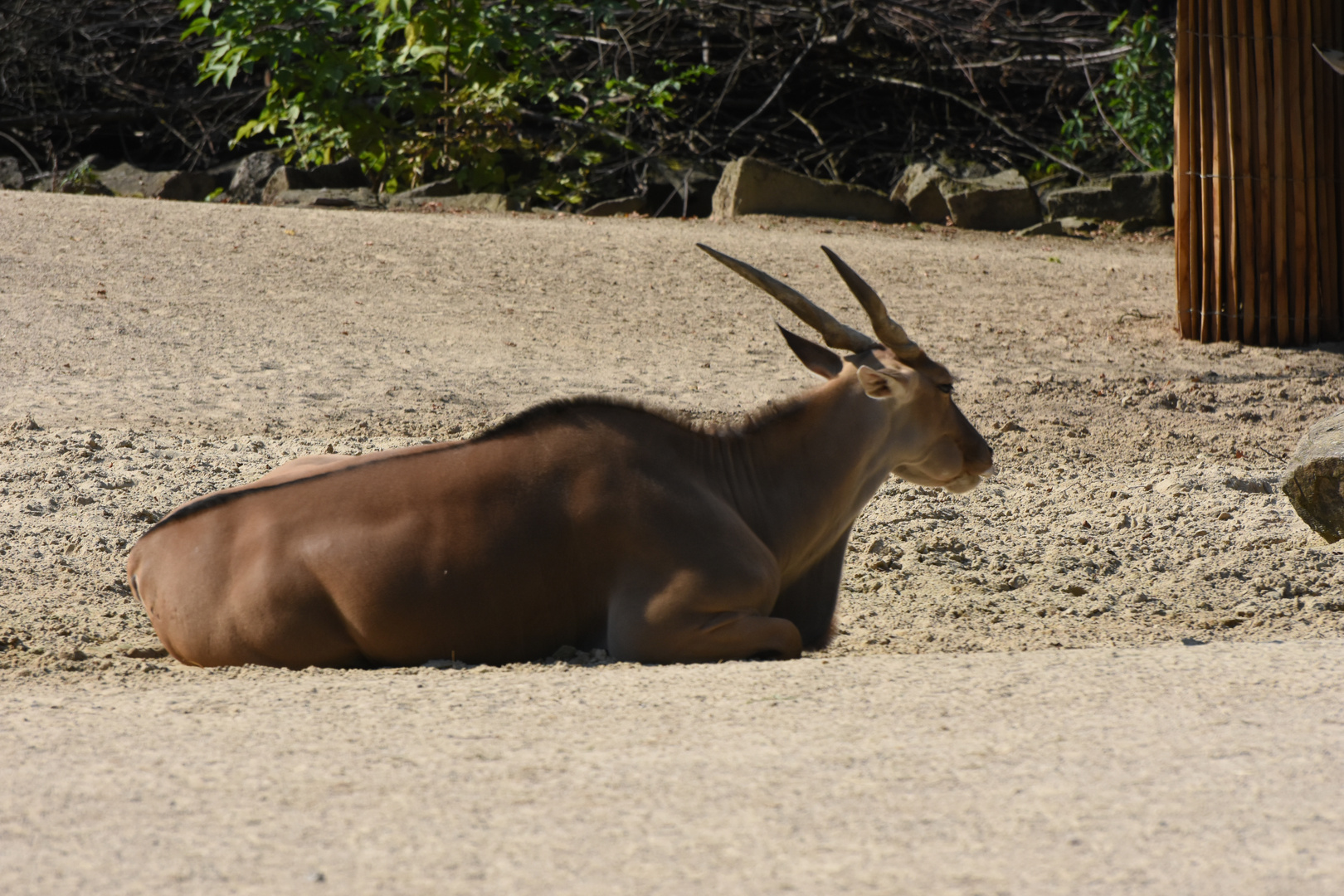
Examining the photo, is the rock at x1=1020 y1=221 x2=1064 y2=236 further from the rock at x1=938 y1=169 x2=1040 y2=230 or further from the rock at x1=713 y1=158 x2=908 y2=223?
the rock at x1=713 y1=158 x2=908 y2=223

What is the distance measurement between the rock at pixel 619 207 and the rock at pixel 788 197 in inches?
24.2

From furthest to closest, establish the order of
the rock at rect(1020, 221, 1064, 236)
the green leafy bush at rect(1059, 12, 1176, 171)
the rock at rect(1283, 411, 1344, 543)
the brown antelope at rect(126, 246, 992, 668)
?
1. the green leafy bush at rect(1059, 12, 1176, 171)
2. the rock at rect(1020, 221, 1064, 236)
3. the rock at rect(1283, 411, 1344, 543)
4. the brown antelope at rect(126, 246, 992, 668)

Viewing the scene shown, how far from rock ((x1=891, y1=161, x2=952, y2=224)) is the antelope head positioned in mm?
7671

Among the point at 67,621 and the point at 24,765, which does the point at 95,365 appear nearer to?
the point at 67,621

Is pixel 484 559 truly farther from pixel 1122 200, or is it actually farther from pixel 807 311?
pixel 1122 200

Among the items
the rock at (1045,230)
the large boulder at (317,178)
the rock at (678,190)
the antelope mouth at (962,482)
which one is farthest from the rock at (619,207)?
the antelope mouth at (962,482)

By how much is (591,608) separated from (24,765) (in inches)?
55.7

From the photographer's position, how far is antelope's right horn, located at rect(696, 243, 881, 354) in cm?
398

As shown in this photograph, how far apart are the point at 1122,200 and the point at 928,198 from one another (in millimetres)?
1534

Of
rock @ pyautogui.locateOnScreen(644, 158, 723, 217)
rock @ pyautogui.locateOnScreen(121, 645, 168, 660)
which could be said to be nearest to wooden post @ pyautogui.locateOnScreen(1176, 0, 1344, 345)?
rock @ pyautogui.locateOnScreen(644, 158, 723, 217)

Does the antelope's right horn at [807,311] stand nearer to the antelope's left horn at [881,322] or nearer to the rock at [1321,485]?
the antelope's left horn at [881,322]

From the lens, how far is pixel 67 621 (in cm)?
415

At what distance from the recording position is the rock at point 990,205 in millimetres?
11539

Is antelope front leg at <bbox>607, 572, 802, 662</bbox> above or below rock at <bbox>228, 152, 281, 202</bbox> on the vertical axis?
below
